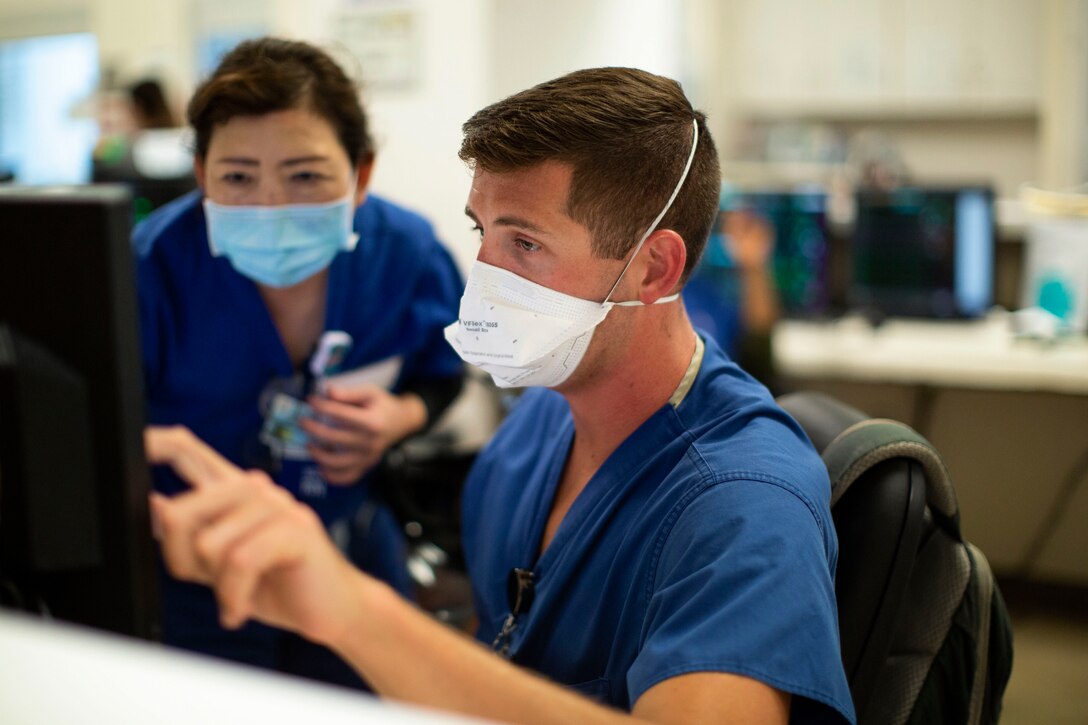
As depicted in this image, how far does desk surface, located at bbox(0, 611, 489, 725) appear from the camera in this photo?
436 millimetres

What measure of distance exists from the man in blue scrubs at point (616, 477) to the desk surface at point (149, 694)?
0.64ft

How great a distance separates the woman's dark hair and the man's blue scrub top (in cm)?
58

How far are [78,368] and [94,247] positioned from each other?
8 centimetres

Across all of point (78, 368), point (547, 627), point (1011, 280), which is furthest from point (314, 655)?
point (1011, 280)

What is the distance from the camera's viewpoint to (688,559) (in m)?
0.88

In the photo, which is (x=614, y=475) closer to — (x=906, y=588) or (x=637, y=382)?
(x=637, y=382)

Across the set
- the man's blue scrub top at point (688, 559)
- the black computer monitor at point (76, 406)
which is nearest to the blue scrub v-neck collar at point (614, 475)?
the man's blue scrub top at point (688, 559)

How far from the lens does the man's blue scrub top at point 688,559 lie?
32.2 inches

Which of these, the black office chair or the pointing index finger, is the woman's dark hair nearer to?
the pointing index finger

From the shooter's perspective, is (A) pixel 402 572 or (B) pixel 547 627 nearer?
(B) pixel 547 627

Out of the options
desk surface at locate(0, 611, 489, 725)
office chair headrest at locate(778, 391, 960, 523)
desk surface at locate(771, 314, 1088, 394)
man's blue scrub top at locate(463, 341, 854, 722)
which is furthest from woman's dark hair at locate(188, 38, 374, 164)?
desk surface at locate(771, 314, 1088, 394)

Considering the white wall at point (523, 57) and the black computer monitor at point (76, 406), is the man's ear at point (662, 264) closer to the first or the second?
the white wall at point (523, 57)

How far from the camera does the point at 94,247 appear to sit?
600mm

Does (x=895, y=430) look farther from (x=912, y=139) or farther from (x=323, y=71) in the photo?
(x=912, y=139)
